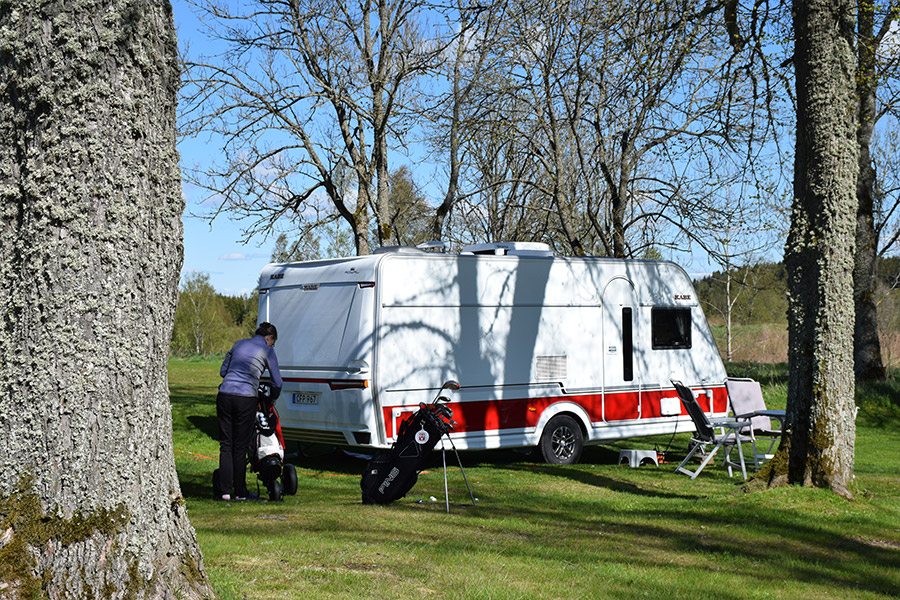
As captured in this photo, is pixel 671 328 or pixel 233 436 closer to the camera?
pixel 233 436

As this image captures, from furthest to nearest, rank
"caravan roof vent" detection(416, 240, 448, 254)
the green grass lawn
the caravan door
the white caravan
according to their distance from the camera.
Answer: the caravan door, "caravan roof vent" detection(416, 240, 448, 254), the white caravan, the green grass lawn

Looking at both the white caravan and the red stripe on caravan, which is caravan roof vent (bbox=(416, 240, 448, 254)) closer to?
the white caravan

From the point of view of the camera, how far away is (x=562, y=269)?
41.9ft

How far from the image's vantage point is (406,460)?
28.6 feet

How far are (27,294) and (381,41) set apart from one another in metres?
14.9

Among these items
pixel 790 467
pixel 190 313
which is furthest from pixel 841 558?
pixel 190 313

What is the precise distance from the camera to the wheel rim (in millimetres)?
12602

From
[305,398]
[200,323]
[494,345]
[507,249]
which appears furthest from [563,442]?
[200,323]

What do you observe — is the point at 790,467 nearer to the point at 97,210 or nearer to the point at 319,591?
the point at 319,591

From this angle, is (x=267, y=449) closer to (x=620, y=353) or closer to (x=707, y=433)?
(x=707, y=433)

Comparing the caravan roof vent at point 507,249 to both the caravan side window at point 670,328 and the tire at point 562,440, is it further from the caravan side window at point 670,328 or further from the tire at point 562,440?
the tire at point 562,440

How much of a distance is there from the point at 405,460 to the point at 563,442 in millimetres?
4461

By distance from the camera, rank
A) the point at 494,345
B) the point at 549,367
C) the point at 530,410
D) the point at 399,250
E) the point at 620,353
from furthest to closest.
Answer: the point at 620,353
the point at 549,367
the point at 530,410
the point at 494,345
the point at 399,250

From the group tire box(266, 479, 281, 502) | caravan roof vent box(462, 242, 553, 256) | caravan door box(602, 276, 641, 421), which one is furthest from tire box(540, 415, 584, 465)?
tire box(266, 479, 281, 502)
